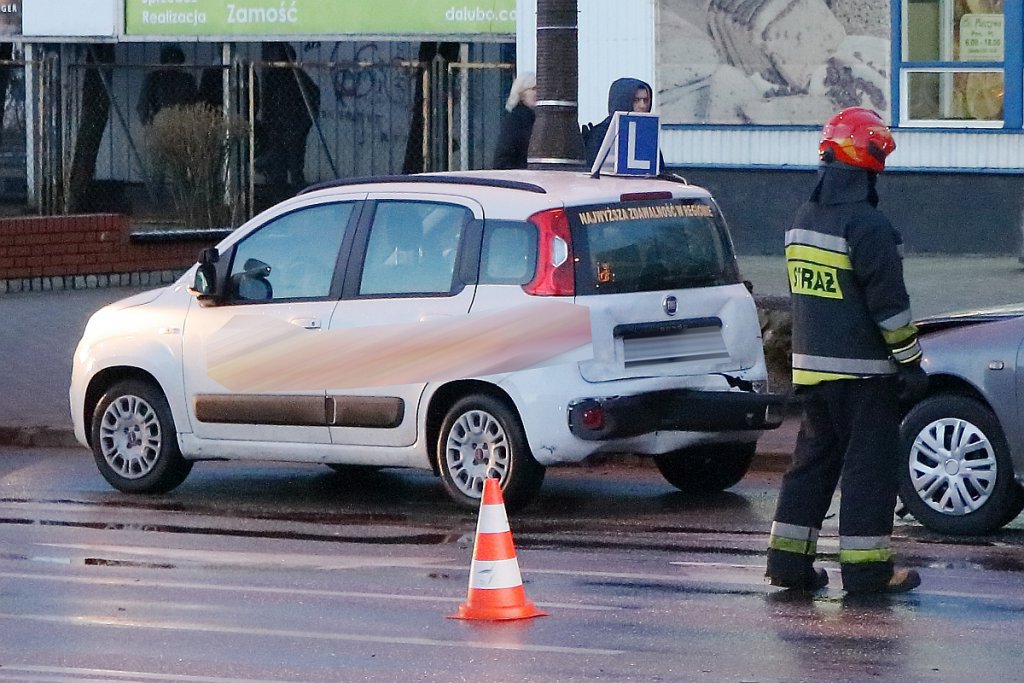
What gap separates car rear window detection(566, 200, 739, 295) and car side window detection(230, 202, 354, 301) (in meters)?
1.35

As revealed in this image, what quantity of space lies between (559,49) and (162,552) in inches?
185

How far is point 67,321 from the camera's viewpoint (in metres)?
17.7

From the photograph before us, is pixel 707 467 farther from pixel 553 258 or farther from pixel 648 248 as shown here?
pixel 553 258

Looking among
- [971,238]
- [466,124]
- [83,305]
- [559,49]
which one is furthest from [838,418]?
[466,124]

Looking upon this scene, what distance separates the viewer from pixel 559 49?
12477 mm

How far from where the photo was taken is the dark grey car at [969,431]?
8906mm

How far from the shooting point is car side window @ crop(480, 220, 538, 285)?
31.9 ft

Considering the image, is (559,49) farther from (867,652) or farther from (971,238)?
(971,238)

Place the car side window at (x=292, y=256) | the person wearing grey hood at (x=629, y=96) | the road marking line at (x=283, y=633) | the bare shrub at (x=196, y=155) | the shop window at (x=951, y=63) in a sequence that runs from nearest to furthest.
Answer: the road marking line at (x=283, y=633)
the car side window at (x=292, y=256)
the person wearing grey hood at (x=629, y=96)
the shop window at (x=951, y=63)
the bare shrub at (x=196, y=155)

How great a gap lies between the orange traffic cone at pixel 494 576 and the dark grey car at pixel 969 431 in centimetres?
241

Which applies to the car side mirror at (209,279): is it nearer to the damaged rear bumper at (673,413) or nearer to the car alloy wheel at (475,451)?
the car alloy wheel at (475,451)

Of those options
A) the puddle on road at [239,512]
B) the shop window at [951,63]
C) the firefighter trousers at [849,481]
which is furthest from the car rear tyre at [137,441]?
the shop window at [951,63]

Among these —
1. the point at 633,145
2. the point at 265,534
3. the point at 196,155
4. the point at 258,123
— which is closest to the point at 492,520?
the point at 265,534

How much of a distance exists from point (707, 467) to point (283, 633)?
3846 mm
